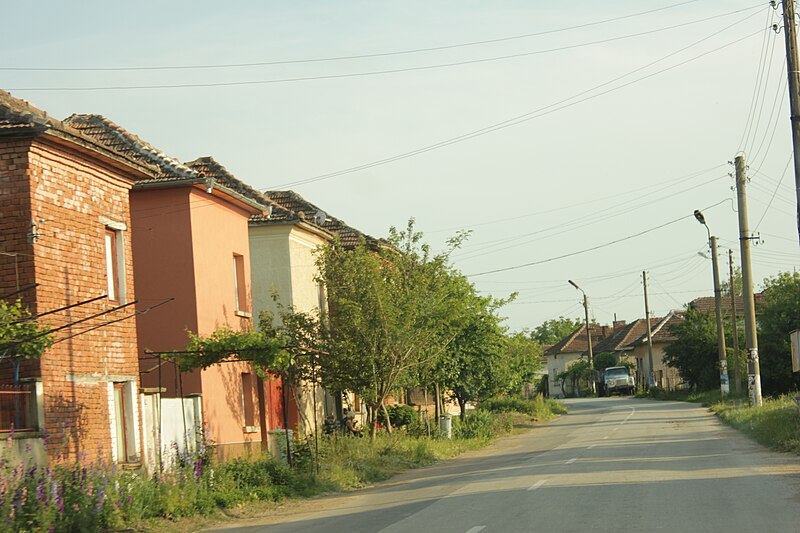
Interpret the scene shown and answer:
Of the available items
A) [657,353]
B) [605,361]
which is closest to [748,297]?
[657,353]

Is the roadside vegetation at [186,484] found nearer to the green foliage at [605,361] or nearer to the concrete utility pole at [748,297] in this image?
the concrete utility pole at [748,297]

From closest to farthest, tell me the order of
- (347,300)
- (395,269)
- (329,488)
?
(329,488) < (347,300) < (395,269)

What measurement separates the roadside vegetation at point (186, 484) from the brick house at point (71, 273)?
924 millimetres

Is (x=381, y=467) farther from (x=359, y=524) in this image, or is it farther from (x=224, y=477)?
(x=359, y=524)

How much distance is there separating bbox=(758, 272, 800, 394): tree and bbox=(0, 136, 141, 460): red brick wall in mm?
39270

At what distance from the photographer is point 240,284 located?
1049 inches

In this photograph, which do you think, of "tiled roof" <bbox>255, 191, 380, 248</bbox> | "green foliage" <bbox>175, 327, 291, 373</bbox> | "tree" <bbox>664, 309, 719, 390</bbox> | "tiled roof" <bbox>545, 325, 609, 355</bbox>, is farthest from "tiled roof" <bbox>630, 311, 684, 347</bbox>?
"green foliage" <bbox>175, 327, 291, 373</bbox>

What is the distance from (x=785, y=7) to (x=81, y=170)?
17.2 meters

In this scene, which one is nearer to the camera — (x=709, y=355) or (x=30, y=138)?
(x=30, y=138)

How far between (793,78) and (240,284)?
14831 millimetres

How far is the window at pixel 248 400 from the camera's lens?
2677 cm

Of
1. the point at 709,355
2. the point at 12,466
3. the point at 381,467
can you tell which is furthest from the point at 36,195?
the point at 709,355

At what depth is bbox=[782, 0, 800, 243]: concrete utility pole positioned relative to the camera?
22188mm

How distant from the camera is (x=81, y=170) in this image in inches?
693
